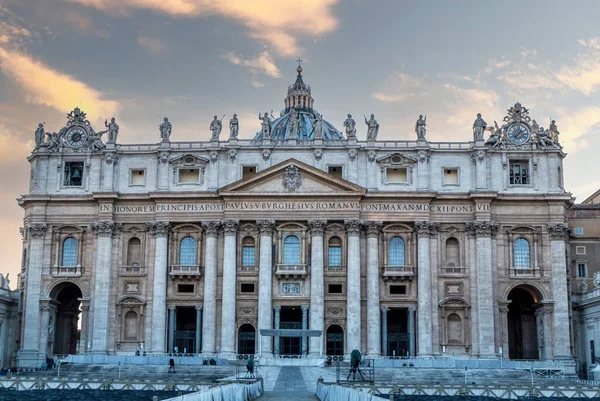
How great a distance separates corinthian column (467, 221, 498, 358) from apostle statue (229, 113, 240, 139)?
72.0 feet

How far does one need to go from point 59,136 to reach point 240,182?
18019 millimetres

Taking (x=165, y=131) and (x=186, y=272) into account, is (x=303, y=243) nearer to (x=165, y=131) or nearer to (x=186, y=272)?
(x=186, y=272)

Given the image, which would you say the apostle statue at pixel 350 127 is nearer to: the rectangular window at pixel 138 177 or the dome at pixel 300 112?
the rectangular window at pixel 138 177

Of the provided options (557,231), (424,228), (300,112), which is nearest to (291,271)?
(424,228)

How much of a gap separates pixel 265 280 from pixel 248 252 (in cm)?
351

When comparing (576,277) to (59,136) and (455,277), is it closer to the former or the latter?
(455,277)

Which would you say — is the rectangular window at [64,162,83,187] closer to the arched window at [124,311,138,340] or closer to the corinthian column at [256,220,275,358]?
the arched window at [124,311,138,340]

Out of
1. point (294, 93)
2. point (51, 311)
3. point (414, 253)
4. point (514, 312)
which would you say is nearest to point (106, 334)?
point (51, 311)

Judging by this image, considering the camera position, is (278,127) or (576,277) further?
(278,127)

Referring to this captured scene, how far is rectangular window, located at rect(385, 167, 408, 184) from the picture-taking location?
83.5m

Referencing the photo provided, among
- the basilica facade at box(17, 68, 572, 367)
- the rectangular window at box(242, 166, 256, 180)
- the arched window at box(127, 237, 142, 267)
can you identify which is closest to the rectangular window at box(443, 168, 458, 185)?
the basilica facade at box(17, 68, 572, 367)

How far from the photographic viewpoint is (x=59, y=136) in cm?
8606

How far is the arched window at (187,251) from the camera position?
8275 cm

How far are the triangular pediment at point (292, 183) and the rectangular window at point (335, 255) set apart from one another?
15.7 feet
